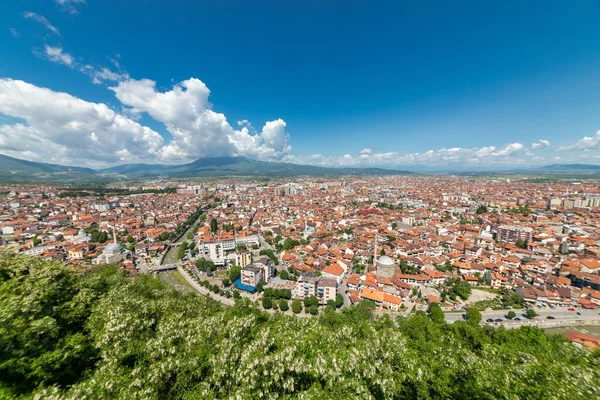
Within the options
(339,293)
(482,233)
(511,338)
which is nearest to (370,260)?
(339,293)

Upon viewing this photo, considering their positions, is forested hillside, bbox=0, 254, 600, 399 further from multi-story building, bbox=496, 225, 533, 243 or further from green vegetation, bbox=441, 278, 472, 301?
multi-story building, bbox=496, 225, 533, 243

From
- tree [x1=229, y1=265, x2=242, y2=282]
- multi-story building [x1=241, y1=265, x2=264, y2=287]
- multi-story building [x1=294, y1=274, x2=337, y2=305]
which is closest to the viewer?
multi-story building [x1=294, y1=274, x2=337, y2=305]

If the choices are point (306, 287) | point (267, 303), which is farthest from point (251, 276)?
point (306, 287)

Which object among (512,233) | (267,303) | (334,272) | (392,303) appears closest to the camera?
(392,303)

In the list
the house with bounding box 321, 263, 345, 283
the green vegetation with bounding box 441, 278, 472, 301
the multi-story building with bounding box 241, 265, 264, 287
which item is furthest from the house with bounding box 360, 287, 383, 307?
the multi-story building with bounding box 241, 265, 264, 287

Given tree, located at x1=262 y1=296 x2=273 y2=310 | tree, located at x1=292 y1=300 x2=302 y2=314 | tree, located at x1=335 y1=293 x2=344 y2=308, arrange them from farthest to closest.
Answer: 1. tree, located at x1=335 y1=293 x2=344 y2=308
2. tree, located at x1=262 y1=296 x2=273 y2=310
3. tree, located at x1=292 y1=300 x2=302 y2=314

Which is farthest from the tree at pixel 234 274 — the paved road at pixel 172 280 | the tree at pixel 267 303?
the tree at pixel 267 303

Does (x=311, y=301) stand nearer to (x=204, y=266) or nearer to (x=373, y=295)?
(x=373, y=295)

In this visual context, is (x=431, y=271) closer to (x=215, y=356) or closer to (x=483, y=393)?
(x=483, y=393)
